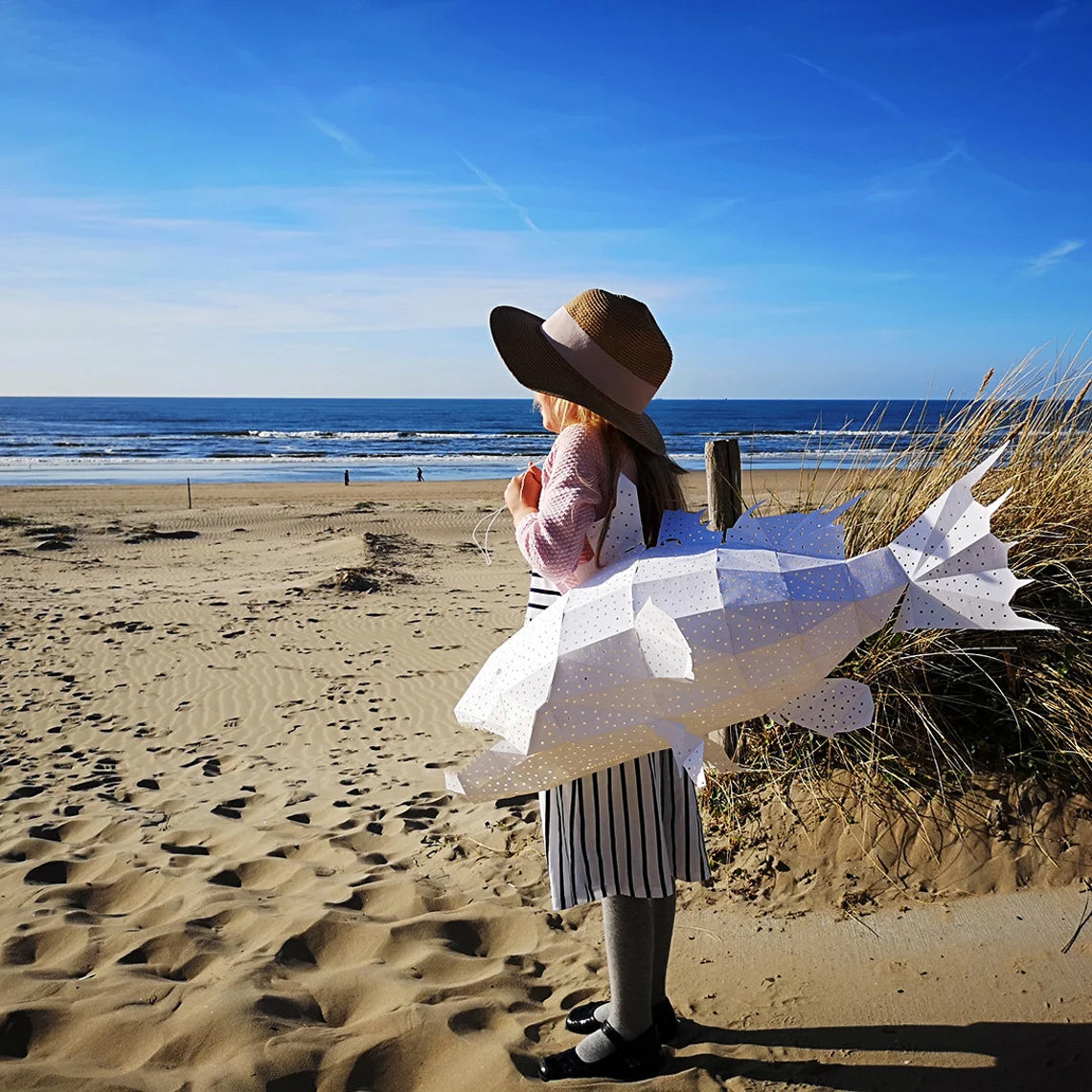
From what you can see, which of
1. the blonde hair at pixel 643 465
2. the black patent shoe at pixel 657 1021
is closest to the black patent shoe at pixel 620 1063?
the black patent shoe at pixel 657 1021

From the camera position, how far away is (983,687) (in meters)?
3.56

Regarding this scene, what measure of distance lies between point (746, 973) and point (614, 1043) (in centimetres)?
73

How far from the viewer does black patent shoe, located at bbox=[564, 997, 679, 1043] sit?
272cm

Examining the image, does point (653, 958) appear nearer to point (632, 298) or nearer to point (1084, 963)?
point (1084, 963)

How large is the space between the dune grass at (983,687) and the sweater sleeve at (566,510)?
171cm

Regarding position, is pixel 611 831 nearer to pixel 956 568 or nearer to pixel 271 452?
pixel 956 568

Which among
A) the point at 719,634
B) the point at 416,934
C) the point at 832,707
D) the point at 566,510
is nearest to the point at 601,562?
the point at 566,510

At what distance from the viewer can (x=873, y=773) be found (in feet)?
11.7

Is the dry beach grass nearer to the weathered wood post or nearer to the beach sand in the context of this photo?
the beach sand

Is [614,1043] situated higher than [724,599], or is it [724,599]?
[724,599]

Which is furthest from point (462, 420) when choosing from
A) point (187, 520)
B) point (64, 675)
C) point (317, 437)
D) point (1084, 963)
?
point (1084, 963)

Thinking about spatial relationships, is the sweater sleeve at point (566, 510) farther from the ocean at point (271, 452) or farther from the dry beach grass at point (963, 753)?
the ocean at point (271, 452)

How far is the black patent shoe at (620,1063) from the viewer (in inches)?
99.0

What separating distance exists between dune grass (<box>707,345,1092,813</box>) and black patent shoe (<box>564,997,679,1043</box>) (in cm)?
121
